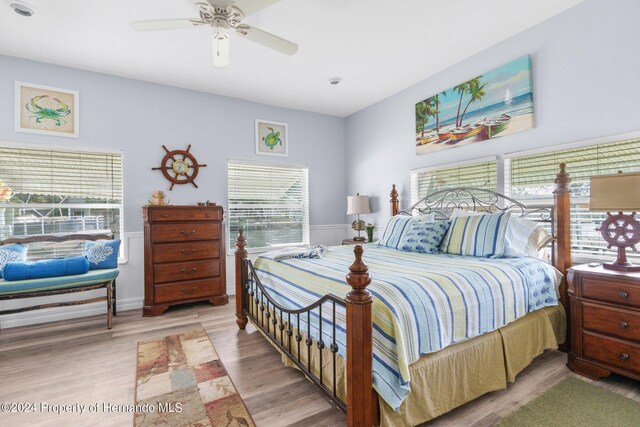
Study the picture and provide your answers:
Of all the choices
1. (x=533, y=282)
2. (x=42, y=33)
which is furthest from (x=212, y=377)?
(x=42, y=33)

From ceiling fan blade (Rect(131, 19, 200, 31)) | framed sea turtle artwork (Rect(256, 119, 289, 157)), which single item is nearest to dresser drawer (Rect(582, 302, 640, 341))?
ceiling fan blade (Rect(131, 19, 200, 31))

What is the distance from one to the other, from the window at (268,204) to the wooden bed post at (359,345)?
3385 mm

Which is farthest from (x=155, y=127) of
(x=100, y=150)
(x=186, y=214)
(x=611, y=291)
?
(x=611, y=291)

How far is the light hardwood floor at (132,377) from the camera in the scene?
1.71 meters

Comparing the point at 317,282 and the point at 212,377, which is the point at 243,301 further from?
the point at 317,282

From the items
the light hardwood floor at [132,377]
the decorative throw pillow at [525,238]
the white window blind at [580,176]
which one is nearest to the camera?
the light hardwood floor at [132,377]

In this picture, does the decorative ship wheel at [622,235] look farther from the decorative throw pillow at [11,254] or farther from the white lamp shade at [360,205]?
the decorative throw pillow at [11,254]

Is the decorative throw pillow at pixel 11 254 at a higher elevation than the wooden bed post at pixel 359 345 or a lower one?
higher

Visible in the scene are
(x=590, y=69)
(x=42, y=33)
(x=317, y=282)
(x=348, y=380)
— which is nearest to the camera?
(x=348, y=380)

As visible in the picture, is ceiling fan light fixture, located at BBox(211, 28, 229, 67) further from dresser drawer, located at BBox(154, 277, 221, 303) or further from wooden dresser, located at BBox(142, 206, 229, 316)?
dresser drawer, located at BBox(154, 277, 221, 303)

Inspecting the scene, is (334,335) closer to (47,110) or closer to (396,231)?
(396,231)

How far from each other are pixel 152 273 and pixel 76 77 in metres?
2.40

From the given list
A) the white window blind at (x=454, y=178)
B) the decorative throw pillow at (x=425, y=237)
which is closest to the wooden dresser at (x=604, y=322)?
the decorative throw pillow at (x=425, y=237)

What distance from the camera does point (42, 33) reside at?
2795 millimetres
